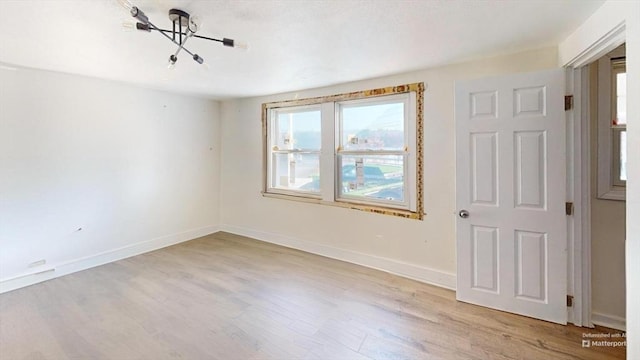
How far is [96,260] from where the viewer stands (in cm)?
361

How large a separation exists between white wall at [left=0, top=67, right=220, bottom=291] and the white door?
13.0 ft

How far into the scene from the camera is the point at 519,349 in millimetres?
2049

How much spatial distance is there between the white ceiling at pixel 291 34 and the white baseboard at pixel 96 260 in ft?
7.23

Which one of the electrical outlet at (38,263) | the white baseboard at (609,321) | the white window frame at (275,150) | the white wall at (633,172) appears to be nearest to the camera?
the white wall at (633,172)

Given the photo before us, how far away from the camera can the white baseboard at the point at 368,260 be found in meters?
3.05

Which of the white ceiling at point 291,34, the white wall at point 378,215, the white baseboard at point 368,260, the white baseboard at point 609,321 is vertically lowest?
the white baseboard at point 609,321

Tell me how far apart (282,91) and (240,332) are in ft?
10.4

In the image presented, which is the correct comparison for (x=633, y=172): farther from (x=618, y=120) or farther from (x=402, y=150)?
(x=402, y=150)

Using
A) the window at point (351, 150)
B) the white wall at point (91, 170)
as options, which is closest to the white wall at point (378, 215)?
the window at point (351, 150)

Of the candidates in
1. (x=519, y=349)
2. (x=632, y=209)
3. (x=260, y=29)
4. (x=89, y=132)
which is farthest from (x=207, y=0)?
(x=519, y=349)

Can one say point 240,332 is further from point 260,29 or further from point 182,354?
point 260,29
